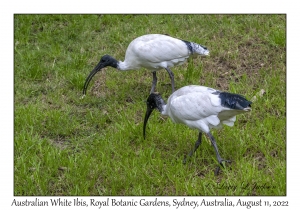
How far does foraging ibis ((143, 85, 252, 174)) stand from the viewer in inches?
227

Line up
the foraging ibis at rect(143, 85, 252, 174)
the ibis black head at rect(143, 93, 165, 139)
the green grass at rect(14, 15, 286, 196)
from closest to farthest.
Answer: the foraging ibis at rect(143, 85, 252, 174) < the green grass at rect(14, 15, 286, 196) < the ibis black head at rect(143, 93, 165, 139)

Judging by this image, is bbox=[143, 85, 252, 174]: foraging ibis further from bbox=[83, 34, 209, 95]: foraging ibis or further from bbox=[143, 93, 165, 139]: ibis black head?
bbox=[83, 34, 209, 95]: foraging ibis

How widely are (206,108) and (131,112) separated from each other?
2040mm

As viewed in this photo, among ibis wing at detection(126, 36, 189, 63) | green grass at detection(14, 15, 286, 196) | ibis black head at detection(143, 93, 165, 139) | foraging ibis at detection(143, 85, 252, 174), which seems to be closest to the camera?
foraging ibis at detection(143, 85, 252, 174)

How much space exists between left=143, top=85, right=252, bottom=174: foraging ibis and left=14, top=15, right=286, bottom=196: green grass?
0.48 m

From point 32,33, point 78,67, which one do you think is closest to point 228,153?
point 78,67

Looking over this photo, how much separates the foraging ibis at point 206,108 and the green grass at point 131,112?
48cm

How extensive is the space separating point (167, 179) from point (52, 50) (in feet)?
16.5

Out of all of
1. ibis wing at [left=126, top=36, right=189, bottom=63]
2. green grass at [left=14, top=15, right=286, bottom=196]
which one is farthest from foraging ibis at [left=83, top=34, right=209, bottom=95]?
green grass at [left=14, top=15, right=286, bottom=196]

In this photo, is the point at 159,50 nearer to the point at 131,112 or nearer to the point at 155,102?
the point at 131,112

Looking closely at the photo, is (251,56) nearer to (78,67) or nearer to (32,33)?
(78,67)

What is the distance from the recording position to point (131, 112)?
7.69 metres

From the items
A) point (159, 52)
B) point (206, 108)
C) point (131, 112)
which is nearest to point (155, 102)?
point (206, 108)

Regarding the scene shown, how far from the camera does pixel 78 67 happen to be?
30.3 feet
